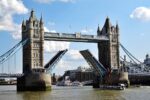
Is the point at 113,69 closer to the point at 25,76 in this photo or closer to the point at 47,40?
the point at 47,40

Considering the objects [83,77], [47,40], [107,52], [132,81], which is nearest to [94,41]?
[107,52]

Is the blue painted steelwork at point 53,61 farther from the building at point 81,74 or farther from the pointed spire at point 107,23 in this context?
the building at point 81,74

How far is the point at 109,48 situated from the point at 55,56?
2013cm

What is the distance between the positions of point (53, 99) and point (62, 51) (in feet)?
117

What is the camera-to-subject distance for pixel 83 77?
191375 millimetres

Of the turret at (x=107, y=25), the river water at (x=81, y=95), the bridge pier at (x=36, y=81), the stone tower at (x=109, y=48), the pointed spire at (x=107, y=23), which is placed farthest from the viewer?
the pointed spire at (x=107, y=23)

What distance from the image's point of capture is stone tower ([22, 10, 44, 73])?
98.9m

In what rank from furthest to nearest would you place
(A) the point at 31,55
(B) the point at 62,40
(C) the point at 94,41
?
(C) the point at 94,41, (B) the point at 62,40, (A) the point at 31,55

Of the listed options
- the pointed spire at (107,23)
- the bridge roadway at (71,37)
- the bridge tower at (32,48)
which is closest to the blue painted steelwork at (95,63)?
the bridge roadway at (71,37)

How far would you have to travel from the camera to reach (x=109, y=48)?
116m

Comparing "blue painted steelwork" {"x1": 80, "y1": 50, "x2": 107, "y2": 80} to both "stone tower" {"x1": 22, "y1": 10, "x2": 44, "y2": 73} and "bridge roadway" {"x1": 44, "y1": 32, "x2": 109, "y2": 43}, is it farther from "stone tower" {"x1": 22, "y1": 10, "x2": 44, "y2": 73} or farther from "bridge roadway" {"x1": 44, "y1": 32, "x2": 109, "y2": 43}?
"stone tower" {"x1": 22, "y1": 10, "x2": 44, "y2": 73}

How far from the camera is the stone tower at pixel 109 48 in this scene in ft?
381

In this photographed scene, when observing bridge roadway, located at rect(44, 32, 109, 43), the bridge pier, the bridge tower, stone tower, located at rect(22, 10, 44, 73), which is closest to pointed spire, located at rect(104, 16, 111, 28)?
bridge roadway, located at rect(44, 32, 109, 43)

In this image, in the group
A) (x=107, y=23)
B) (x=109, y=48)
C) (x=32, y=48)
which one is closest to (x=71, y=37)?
(x=32, y=48)
